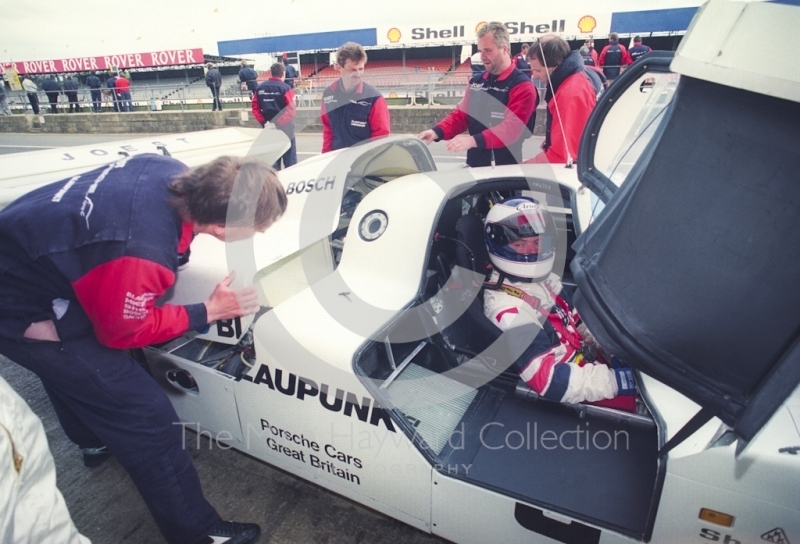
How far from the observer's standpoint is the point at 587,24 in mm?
26609

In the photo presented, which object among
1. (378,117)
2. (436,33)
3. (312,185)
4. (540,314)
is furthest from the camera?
(436,33)

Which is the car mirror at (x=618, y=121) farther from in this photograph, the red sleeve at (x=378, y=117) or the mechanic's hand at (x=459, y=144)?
the red sleeve at (x=378, y=117)

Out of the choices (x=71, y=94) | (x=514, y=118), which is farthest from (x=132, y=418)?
(x=71, y=94)

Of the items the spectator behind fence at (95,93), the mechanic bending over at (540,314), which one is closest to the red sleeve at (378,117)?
the mechanic bending over at (540,314)

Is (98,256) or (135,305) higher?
(98,256)

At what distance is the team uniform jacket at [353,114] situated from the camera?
421 centimetres

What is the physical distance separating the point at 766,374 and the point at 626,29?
30.3 metres

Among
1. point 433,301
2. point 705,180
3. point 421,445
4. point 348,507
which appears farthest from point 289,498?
point 705,180

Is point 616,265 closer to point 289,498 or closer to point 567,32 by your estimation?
point 289,498

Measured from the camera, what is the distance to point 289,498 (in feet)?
6.91

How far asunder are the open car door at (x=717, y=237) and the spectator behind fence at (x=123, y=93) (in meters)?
18.4

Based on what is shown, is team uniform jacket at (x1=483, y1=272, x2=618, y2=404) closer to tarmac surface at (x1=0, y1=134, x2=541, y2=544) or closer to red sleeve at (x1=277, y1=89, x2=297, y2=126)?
tarmac surface at (x1=0, y1=134, x2=541, y2=544)

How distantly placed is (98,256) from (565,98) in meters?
3.05

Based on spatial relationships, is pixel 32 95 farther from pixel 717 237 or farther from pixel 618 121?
pixel 717 237
